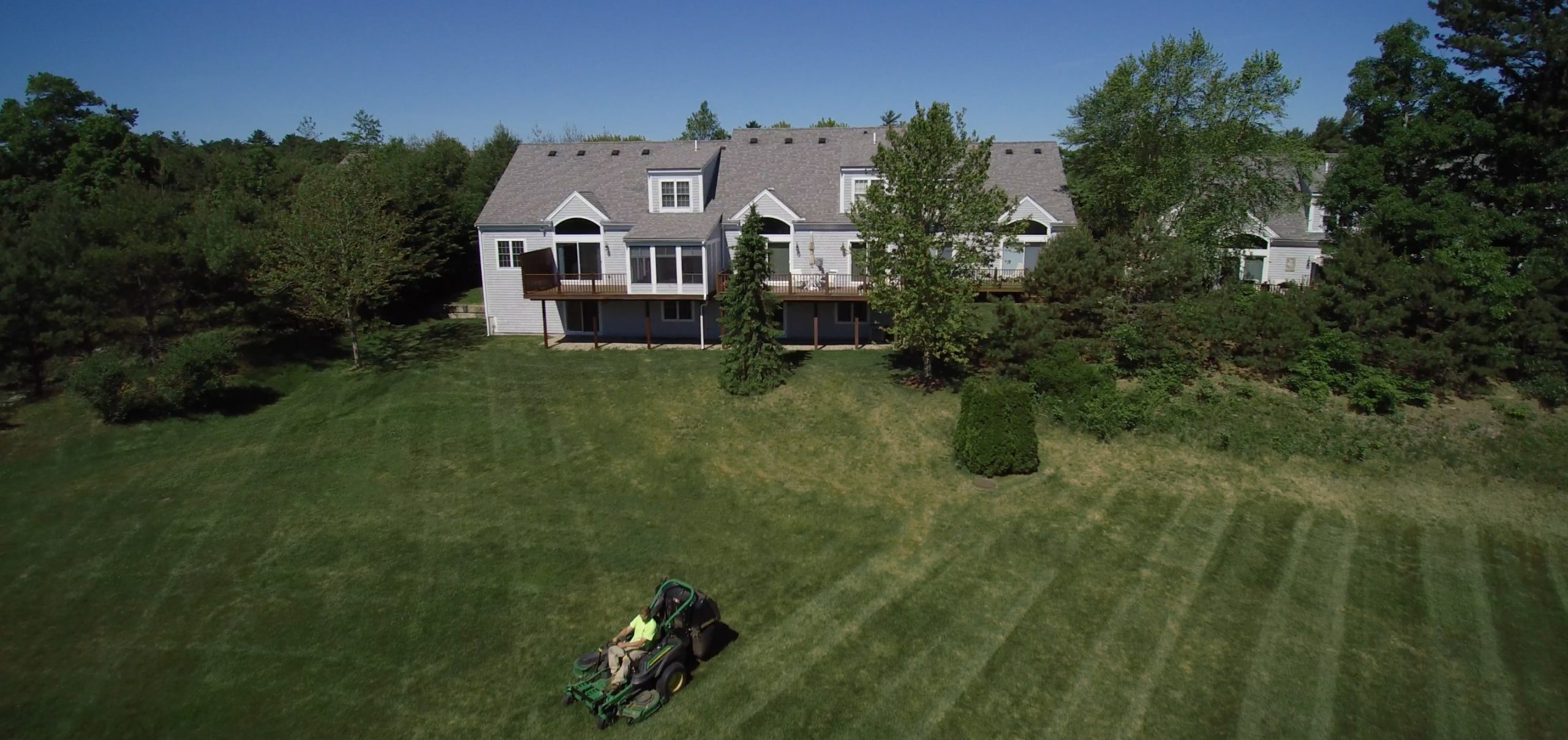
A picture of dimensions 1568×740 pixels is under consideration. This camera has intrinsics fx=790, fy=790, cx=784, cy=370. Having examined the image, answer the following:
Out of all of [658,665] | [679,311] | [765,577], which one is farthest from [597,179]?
[658,665]

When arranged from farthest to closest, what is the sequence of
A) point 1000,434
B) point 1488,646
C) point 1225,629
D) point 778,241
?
1. point 778,241
2. point 1000,434
3. point 1225,629
4. point 1488,646

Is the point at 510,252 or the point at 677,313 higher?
the point at 510,252

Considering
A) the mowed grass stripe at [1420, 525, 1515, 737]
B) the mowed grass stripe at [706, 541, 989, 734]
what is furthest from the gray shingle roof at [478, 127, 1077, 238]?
the mowed grass stripe at [1420, 525, 1515, 737]

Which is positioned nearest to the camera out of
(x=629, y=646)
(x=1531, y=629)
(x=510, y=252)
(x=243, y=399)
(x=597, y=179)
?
(x=629, y=646)

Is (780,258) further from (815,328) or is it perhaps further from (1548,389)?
(1548,389)

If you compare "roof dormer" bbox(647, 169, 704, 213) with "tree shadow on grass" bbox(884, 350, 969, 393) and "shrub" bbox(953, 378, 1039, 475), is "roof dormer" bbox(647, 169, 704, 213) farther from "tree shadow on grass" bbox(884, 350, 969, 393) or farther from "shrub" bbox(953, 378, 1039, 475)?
"shrub" bbox(953, 378, 1039, 475)

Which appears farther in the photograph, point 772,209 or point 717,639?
point 772,209
